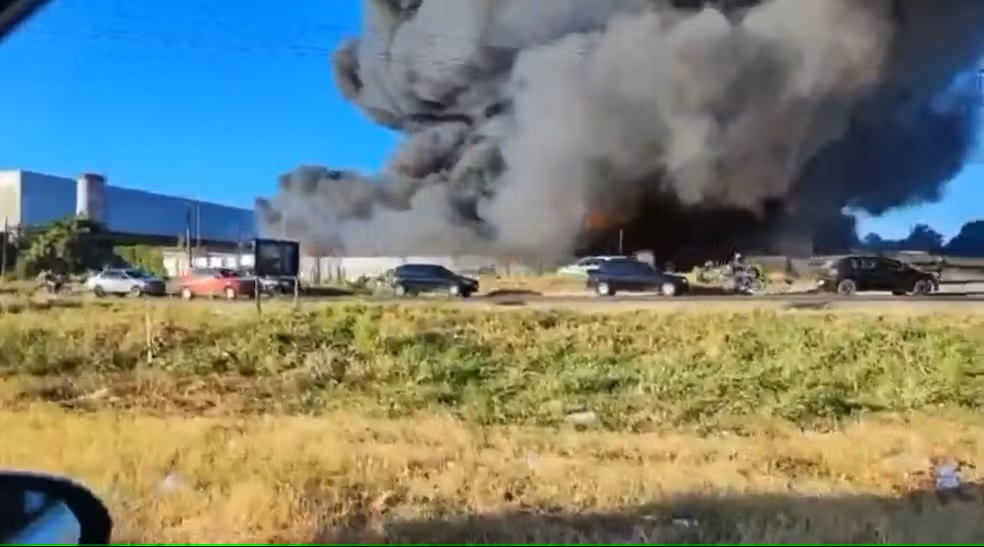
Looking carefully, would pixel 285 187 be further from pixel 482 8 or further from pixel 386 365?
pixel 386 365

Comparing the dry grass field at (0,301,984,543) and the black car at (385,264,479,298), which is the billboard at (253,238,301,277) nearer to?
the dry grass field at (0,301,984,543)

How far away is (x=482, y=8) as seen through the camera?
4831 cm

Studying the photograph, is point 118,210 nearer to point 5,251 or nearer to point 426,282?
point 5,251

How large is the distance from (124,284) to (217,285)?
3647 mm

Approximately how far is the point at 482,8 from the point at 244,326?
3352cm

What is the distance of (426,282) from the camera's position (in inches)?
1198

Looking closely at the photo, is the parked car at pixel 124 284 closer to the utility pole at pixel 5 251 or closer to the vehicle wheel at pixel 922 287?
the utility pole at pixel 5 251

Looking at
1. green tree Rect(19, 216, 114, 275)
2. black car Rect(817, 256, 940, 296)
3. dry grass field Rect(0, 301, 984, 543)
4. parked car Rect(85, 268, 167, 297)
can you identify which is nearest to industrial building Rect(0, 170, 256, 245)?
green tree Rect(19, 216, 114, 275)

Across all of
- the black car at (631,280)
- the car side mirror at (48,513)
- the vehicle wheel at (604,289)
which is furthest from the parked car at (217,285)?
the car side mirror at (48,513)

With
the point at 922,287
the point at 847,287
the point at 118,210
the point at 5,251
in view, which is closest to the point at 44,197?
the point at 118,210

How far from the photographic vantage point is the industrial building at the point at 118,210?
201 feet

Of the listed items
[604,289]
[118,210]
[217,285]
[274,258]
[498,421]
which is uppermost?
[118,210]

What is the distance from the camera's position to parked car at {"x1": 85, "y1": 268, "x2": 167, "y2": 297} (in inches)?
1219

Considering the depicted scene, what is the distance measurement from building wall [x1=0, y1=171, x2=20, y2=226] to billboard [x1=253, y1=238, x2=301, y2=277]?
4347 cm
